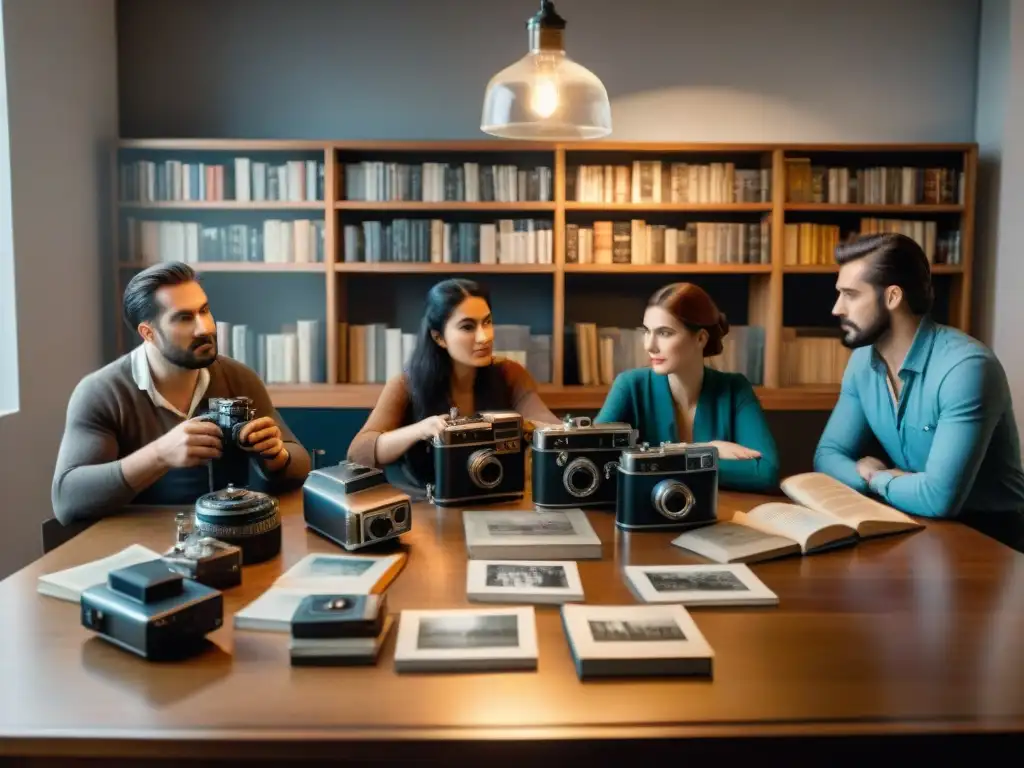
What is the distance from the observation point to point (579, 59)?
4199 millimetres

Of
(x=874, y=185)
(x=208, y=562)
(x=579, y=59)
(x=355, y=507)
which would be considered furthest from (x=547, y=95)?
(x=874, y=185)

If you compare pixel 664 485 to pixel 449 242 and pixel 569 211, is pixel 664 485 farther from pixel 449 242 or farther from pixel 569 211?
pixel 569 211

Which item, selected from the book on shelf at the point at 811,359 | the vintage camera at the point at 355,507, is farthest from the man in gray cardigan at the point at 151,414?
the book on shelf at the point at 811,359

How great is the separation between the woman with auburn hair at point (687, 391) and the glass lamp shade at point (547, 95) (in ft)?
1.69

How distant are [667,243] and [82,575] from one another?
116 inches

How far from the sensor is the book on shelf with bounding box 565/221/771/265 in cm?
404

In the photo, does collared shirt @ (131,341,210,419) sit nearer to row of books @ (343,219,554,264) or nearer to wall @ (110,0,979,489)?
row of books @ (343,219,554,264)

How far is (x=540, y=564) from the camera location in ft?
5.62

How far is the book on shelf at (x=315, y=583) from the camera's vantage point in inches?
56.6

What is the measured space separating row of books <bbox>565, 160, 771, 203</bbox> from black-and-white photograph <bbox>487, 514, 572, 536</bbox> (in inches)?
90.2

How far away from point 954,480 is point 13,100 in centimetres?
315

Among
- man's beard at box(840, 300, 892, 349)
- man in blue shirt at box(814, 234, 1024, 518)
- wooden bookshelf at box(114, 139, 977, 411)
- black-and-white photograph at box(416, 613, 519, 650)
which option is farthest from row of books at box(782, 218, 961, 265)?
black-and-white photograph at box(416, 613, 519, 650)

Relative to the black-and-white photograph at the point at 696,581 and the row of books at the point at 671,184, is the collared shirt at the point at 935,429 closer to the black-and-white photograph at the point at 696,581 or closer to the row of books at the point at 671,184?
the black-and-white photograph at the point at 696,581

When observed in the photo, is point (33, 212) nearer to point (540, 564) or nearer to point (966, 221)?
point (540, 564)
